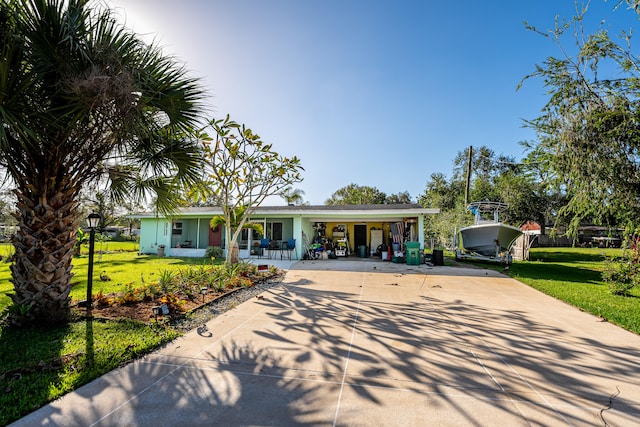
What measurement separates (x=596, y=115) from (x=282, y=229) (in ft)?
44.9

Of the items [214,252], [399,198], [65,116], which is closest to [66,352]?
[65,116]

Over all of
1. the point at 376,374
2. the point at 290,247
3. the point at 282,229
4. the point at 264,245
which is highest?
the point at 282,229

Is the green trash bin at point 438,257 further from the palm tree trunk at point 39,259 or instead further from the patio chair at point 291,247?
the palm tree trunk at point 39,259

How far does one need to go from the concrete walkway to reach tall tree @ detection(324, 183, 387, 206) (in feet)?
109

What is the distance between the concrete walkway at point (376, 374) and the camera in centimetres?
228

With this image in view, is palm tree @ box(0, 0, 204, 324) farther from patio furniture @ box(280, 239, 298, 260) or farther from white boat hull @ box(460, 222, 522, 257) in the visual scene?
white boat hull @ box(460, 222, 522, 257)

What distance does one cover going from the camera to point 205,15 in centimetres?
616

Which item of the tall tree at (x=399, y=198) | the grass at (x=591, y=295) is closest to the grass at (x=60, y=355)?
the grass at (x=591, y=295)

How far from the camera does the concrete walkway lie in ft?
7.47

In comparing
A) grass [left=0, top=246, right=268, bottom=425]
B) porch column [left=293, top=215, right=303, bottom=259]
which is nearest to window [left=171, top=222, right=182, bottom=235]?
porch column [left=293, top=215, right=303, bottom=259]

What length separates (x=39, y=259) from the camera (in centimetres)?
396

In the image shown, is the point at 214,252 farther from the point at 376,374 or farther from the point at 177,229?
the point at 376,374

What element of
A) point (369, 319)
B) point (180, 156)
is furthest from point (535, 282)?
point (180, 156)

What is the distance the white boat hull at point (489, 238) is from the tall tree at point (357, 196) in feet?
76.0
